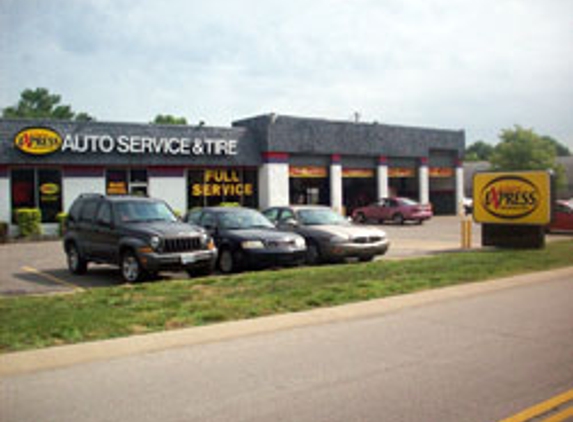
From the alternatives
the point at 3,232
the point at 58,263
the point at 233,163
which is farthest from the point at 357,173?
the point at 58,263

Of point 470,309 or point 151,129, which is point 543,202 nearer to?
point 470,309

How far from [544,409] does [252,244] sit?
31.0 feet

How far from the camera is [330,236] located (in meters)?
15.6

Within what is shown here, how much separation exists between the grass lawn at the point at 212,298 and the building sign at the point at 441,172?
92.9 ft

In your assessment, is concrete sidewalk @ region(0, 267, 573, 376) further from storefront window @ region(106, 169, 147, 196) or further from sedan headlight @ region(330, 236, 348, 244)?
storefront window @ region(106, 169, 147, 196)

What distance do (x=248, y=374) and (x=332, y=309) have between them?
3.64m

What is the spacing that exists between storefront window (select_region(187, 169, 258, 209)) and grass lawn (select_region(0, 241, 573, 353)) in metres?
18.3

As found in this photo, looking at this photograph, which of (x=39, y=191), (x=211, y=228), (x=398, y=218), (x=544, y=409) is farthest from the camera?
(x=398, y=218)

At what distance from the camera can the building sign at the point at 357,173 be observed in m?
37.9

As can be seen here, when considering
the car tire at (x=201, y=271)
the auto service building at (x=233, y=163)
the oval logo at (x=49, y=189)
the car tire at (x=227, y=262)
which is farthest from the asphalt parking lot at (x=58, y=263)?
the auto service building at (x=233, y=163)

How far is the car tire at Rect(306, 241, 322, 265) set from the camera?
51.8 feet

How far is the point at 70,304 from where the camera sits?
9.85m

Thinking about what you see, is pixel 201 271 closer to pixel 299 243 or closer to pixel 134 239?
pixel 134 239

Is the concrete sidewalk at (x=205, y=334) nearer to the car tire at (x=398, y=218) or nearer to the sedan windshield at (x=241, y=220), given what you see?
the sedan windshield at (x=241, y=220)
